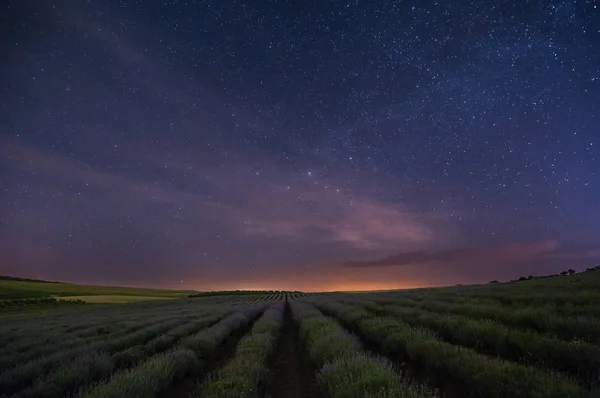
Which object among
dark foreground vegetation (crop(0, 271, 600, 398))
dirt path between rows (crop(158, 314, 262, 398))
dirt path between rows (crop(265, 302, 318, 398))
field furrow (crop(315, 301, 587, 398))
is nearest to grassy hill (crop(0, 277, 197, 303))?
dirt path between rows (crop(158, 314, 262, 398))

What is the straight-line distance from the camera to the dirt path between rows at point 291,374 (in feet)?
24.3

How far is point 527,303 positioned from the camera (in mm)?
15195

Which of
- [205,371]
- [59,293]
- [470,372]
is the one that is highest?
[470,372]

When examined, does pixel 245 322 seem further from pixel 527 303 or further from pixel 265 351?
pixel 527 303

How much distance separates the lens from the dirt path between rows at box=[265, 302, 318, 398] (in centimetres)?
741

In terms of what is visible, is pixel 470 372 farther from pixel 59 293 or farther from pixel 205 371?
pixel 59 293

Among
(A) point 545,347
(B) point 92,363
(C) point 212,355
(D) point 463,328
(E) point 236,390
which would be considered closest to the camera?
(E) point 236,390

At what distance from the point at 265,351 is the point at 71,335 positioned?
9.18 m

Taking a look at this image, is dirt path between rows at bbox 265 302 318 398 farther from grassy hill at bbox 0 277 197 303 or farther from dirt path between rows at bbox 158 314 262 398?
grassy hill at bbox 0 277 197 303

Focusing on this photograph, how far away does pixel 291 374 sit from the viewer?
9.03 metres

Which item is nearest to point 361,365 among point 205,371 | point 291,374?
point 291,374

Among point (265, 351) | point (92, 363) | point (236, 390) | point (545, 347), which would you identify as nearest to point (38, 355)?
point (92, 363)

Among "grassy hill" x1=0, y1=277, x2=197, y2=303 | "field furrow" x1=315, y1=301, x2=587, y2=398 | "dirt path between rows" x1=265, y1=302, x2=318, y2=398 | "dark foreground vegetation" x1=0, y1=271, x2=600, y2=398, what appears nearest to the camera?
"field furrow" x1=315, y1=301, x2=587, y2=398

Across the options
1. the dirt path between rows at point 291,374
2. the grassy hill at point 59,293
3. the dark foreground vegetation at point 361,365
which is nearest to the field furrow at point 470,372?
the dark foreground vegetation at point 361,365
